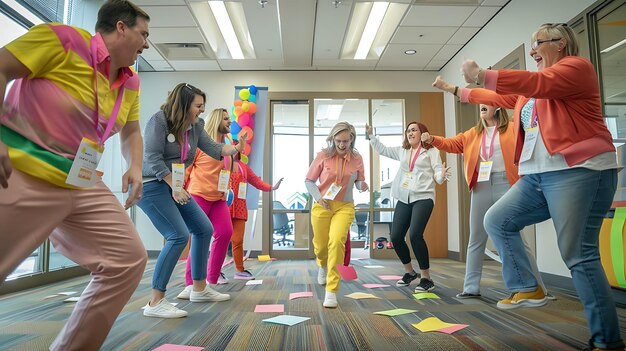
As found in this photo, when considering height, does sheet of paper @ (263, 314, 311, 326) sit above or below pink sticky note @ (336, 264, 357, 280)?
below

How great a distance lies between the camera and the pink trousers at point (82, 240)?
1.12 metres

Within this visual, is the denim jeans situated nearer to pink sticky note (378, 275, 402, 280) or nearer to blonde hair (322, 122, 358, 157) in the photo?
blonde hair (322, 122, 358, 157)

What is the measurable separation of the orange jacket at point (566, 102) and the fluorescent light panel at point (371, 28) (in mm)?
3557

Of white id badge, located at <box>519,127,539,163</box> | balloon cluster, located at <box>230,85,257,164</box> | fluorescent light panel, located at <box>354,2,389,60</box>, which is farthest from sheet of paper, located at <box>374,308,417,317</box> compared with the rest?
fluorescent light panel, located at <box>354,2,389,60</box>

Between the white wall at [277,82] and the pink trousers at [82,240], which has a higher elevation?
the white wall at [277,82]

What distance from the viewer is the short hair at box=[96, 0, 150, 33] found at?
4.64 ft

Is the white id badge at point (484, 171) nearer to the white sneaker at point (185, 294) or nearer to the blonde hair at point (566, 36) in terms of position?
the blonde hair at point (566, 36)

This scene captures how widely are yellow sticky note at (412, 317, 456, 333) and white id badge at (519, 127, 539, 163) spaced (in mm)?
973

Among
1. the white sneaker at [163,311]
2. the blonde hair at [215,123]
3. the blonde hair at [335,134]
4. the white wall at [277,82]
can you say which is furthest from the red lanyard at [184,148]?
the white wall at [277,82]

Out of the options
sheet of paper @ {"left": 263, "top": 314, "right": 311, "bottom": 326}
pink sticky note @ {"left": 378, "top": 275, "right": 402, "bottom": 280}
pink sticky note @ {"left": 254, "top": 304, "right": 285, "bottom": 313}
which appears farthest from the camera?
pink sticky note @ {"left": 378, "top": 275, "right": 402, "bottom": 280}

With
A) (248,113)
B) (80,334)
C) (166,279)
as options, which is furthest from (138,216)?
(80,334)

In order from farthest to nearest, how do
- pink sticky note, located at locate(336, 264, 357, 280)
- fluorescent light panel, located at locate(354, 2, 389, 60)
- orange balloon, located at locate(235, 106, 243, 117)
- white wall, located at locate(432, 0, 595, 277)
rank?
orange balloon, located at locate(235, 106, 243, 117) < fluorescent light panel, located at locate(354, 2, 389, 60) < white wall, located at locate(432, 0, 595, 277) < pink sticky note, located at locate(336, 264, 357, 280)

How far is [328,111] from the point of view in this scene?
33.6 ft

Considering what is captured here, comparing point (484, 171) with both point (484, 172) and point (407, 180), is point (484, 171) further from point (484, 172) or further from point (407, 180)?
point (407, 180)
